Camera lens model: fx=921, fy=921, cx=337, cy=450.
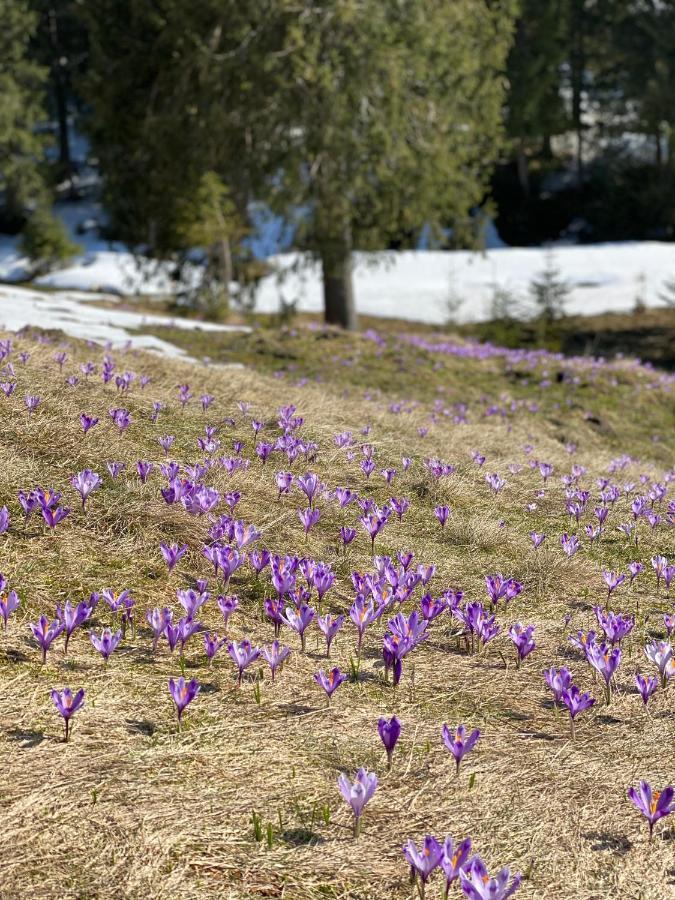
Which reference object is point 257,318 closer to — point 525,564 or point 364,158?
point 364,158

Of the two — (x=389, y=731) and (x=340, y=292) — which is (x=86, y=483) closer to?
(x=389, y=731)

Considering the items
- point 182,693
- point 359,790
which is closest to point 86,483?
point 182,693

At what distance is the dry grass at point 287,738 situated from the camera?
2633 mm

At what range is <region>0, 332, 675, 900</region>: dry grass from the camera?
8.64 ft

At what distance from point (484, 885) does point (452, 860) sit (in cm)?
22

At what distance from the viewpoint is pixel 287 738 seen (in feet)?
10.8

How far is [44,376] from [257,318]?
57.3ft

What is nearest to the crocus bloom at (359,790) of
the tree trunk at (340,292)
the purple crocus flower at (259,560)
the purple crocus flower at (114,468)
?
the purple crocus flower at (259,560)

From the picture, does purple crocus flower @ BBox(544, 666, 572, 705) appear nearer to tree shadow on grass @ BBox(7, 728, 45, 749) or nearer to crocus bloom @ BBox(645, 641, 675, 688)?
crocus bloom @ BBox(645, 641, 675, 688)

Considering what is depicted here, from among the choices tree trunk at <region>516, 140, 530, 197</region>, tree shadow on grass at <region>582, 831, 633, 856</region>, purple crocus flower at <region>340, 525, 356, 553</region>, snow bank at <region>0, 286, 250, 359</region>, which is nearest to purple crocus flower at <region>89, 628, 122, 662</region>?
purple crocus flower at <region>340, 525, 356, 553</region>

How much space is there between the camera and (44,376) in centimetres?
697

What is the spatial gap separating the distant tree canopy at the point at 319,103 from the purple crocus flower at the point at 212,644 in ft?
44.8

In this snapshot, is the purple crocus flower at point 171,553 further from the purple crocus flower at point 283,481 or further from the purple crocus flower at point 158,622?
the purple crocus flower at point 283,481

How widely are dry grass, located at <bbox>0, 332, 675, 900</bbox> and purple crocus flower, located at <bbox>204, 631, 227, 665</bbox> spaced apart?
0.06 m
